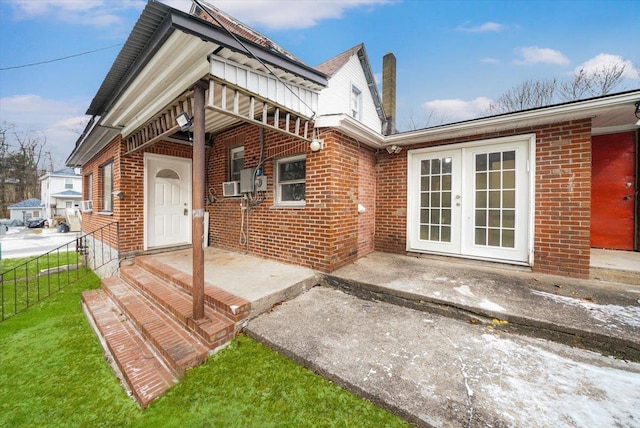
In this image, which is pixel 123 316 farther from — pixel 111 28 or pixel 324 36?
pixel 324 36

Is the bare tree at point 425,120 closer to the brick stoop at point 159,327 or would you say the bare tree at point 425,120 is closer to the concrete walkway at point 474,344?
the concrete walkway at point 474,344

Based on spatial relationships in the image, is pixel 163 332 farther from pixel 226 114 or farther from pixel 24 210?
pixel 24 210

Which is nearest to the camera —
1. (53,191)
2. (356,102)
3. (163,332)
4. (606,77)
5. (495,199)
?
(163,332)

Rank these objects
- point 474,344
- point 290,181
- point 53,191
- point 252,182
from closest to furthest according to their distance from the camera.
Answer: point 474,344 < point 290,181 < point 252,182 < point 53,191

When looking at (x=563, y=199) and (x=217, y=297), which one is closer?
(x=217, y=297)

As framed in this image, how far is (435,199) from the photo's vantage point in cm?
483

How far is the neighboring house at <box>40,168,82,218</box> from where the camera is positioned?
2159cm

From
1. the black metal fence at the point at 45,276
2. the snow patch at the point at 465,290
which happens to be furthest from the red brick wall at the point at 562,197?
the black metal fence at the point at 45,276

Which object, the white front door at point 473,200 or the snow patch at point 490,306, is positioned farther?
the white front door at point 473,200

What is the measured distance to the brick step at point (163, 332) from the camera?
2.26 meters

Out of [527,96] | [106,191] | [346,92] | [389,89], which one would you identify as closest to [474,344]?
[106,191]

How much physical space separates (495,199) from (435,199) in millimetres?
987

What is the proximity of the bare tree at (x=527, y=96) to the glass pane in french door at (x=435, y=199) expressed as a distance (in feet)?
38.1

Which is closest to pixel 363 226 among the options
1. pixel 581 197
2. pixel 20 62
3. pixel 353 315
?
pixel 353 315
